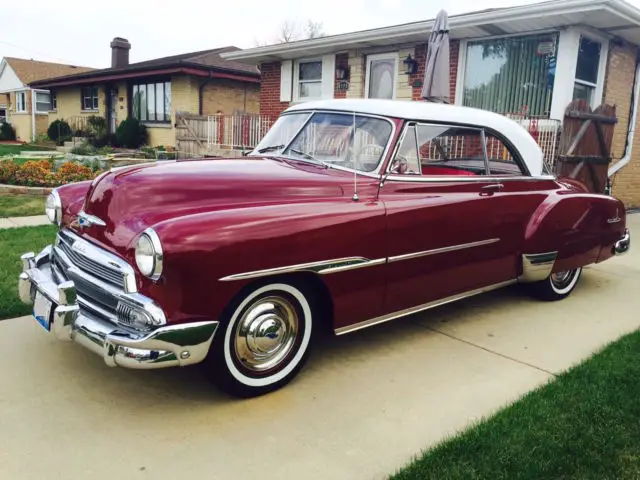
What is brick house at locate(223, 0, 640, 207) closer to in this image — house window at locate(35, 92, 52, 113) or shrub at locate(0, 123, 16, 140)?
house window at locate(35, 92, 52, 113)

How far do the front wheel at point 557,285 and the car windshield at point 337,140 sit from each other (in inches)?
88.4

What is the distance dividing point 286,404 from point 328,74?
11.3 meters

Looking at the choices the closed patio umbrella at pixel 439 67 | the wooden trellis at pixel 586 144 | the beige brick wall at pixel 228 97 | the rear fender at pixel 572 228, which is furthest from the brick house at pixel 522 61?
the beige brick wall at pixel 228 97

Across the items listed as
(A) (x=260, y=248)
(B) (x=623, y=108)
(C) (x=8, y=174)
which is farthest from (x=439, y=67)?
(C) (x=8, y=174)

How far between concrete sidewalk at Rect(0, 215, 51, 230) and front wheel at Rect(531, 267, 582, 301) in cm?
583

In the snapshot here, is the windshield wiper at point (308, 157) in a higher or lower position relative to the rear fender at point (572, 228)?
higher

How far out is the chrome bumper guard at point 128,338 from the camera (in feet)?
8.25

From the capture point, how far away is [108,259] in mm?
2721

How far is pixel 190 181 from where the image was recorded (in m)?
3.07

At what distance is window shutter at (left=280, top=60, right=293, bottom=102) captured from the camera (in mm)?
14125

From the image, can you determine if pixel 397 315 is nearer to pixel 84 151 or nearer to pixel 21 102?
pixel 84 151

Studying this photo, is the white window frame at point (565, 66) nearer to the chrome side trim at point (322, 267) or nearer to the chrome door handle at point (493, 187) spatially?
the chrome door handle at point (493, 187)

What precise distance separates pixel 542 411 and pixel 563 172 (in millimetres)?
6438

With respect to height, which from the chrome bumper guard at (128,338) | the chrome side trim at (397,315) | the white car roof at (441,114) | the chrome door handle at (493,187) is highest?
the white car roof at (441,114)
